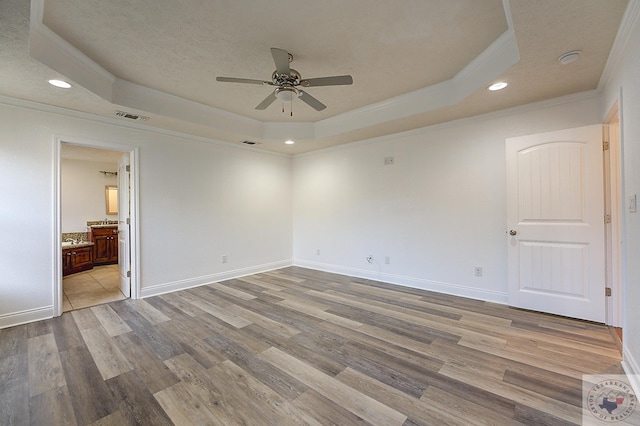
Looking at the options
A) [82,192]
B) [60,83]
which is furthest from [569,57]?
[82,192]

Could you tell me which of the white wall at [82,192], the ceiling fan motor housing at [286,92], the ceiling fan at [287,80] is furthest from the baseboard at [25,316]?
the white wall at [82,192]

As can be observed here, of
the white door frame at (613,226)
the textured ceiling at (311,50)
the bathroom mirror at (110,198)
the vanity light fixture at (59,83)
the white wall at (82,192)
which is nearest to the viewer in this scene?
the textured ceiling at (311,50)

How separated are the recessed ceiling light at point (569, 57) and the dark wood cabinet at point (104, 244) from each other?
8.24 metres

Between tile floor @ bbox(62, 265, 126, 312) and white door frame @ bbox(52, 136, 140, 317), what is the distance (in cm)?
33

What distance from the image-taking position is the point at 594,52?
2.25 meters

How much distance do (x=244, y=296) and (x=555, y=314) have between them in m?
3.87

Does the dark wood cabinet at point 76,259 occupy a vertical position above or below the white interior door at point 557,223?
below

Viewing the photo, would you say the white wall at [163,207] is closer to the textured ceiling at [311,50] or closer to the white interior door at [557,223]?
the textured ceiling at [311,50]

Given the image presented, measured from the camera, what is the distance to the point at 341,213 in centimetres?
534

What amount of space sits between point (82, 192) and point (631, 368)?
9547 millimetres

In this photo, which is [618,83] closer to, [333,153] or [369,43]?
[369,43]

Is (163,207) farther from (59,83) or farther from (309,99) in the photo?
(309,99)

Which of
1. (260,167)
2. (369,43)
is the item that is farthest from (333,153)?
(369,43)

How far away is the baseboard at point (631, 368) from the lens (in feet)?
5.92
